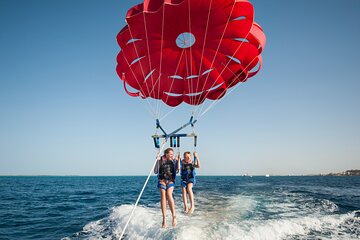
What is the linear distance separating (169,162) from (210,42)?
4.64 metres

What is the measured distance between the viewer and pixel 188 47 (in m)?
9.16

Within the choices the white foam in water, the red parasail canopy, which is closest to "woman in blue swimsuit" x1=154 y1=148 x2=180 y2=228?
the white foam in water

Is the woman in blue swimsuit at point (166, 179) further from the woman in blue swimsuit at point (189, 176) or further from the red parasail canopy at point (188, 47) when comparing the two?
the red parasail canopy at point (188, 47)

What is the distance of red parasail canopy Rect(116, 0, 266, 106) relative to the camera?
7.46 metres

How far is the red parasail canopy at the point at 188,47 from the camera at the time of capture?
24.5 feet

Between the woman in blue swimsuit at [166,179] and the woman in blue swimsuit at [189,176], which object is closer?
the woman in blue swimsuit at [166,179]

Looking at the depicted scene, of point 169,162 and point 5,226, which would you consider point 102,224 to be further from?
point 169,162

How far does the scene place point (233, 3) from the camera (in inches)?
293

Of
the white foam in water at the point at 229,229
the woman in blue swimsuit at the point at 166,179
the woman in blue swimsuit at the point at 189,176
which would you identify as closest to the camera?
the woman in blue swimsuit at the point at 166,179

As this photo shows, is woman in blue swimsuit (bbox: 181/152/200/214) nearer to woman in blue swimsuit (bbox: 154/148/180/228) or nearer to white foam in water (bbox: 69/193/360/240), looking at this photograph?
white foam in water (bbox: 69/193/360/240)

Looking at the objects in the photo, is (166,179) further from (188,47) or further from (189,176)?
(188,47)

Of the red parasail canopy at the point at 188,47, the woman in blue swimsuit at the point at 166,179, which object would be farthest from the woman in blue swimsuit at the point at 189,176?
the red parasail canopy at the point at 188,47

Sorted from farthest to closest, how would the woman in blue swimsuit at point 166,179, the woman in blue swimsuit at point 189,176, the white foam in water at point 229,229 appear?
1. the woman in blue swimsuit at point 189,176
2. the white foam in water at point 229,229
3. the woman in blue swimsuit at point 166,179

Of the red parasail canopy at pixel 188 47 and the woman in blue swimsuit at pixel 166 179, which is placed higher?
the red parasail canopy at pixel 188 47
